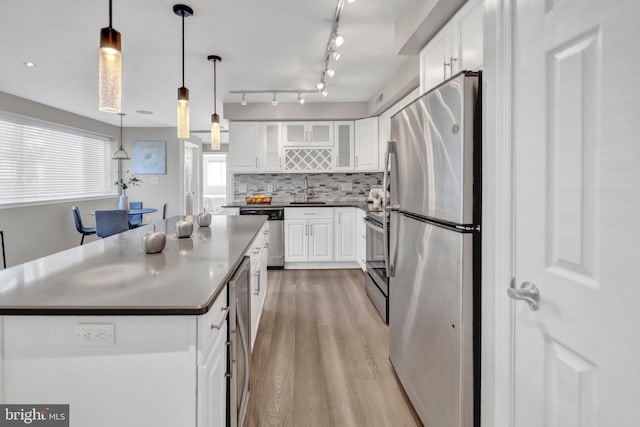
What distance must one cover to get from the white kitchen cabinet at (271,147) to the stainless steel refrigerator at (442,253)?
12.5 feet

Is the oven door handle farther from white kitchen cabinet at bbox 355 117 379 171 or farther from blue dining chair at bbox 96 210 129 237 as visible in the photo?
blue dining chair at bbox 96 210 129 237

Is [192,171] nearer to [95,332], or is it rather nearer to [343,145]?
[343,145]

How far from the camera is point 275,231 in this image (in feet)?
17.6

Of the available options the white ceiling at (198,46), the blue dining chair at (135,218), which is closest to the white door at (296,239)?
the white ceiling at (198,46)

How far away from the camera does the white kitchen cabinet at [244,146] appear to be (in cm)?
572

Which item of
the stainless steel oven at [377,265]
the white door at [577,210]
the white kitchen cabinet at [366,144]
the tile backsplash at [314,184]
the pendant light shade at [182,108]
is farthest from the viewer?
the tile backsplash at [314,184]

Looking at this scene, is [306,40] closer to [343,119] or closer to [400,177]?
[400,177]

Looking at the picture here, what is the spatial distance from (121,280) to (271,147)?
15.1ft

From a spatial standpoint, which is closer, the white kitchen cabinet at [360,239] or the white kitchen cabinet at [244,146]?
the white kitchen cabinet at [360,239]

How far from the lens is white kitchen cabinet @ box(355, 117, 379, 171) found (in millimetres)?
5598

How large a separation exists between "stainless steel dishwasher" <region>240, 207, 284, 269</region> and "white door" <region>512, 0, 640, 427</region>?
4.36m

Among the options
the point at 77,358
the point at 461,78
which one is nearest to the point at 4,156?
the point at 77,358

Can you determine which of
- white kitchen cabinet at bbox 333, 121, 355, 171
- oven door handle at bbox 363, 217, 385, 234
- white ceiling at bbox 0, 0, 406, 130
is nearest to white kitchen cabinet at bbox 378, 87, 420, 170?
white ceiling at bbox 0, 0, 406, 130

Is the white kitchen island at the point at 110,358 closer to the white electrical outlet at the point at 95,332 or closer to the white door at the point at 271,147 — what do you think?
the white electrical outlet at the point at 95,332
